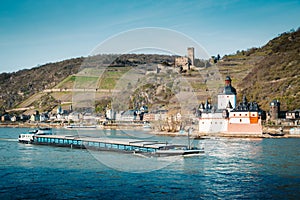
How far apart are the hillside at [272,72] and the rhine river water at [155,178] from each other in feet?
141

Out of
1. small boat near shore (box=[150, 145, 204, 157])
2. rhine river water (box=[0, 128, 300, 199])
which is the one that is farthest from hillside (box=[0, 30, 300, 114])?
rhine river water (box=[0, 128, 300, 199])

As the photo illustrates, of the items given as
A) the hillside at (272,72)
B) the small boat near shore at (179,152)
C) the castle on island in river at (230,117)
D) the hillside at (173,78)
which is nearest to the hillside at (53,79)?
the hillside at (173,78)

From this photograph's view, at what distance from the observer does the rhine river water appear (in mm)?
18938

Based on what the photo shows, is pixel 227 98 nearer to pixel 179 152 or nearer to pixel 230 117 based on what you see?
pixel 230 117

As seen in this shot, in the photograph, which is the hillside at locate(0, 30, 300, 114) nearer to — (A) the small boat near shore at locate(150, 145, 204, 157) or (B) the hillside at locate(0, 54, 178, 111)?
(B) the hillside at locate(0, 54, 178, 111)

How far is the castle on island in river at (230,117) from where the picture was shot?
52875 mm

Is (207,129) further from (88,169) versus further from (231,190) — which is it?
(231,190)

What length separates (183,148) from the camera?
33375mm

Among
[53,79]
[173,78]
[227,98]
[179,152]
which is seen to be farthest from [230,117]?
[53,79]

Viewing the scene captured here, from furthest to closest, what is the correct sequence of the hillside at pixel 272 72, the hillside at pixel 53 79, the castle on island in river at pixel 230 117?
1. the hillside at pixel 53 79
2. the hillside at pixel 272 72
3. the castle on island in river at pixel 230 117

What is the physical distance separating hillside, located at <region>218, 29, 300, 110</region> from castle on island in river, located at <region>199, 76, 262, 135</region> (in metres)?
15.6

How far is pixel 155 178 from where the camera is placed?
22547mm

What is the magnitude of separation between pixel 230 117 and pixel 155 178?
33.2m

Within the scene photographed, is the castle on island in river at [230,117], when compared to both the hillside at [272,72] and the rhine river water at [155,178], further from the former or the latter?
the rhine river water at [155,178]
